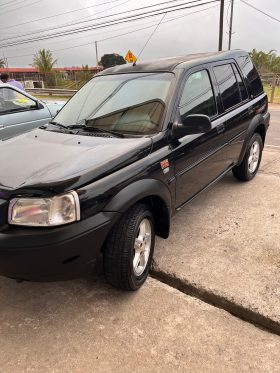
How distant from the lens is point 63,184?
2.20 m

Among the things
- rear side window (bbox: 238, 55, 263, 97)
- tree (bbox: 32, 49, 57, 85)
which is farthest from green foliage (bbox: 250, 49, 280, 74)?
rear side window (bbox: 238, 55, 263, 97)

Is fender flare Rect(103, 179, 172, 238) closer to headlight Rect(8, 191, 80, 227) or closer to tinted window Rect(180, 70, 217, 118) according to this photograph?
headlight Rect(8, 191, 80, 227)

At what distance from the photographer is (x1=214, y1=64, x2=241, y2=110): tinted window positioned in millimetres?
3961

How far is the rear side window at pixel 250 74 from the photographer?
4.62m

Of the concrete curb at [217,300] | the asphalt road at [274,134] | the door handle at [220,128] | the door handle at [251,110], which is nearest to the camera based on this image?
the concrete curb at [217,300]

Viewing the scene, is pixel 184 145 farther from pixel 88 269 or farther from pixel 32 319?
pixel 32 319

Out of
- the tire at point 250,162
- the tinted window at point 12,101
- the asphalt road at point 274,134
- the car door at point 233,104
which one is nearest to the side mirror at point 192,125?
the car door at point 233,104

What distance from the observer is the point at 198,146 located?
3436 mm

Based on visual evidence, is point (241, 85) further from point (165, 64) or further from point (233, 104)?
point (165, 64)

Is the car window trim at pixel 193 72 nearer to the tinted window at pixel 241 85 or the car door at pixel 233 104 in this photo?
the car door at pixel 233 104

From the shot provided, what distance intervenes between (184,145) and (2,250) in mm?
1821

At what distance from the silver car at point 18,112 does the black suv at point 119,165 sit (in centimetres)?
185

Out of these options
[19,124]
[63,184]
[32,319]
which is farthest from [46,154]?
[19,124]

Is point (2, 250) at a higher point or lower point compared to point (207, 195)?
higher
